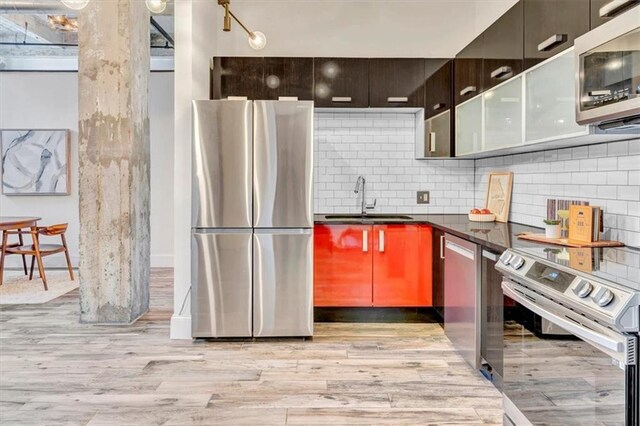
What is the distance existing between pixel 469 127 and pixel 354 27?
171 cm

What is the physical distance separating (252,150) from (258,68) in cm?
107

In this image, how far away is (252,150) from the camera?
11.3 ft

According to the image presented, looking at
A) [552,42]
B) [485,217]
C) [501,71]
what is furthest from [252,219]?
[552,42]

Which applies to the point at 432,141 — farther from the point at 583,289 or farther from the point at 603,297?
the point at 603,297

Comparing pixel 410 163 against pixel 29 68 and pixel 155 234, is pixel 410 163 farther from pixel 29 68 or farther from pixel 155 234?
pixel 29 68

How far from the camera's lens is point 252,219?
346cm

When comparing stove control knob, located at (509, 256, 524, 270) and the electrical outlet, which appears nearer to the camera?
stove control knob, located at (509, 256, 524, 270)

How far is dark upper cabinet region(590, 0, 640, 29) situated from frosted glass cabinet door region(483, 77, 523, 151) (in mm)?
740

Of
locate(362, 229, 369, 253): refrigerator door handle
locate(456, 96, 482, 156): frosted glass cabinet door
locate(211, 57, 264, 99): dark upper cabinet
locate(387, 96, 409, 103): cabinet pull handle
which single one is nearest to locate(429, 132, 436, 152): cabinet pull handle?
locate(456, 96, 482, 156): frosted glass cabinet door

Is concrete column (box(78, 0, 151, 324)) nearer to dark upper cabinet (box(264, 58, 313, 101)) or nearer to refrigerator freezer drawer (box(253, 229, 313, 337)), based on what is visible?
dark upper cabinet (box(264, 58, 313, 101))

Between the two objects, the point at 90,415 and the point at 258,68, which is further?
the point at 258,68

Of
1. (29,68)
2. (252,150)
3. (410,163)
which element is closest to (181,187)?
(252,150)

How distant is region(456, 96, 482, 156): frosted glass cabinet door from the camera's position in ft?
11.2

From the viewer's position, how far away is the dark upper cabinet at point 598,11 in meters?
1.78
